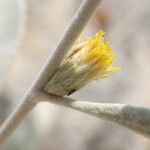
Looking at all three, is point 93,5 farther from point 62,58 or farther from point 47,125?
point 47,125

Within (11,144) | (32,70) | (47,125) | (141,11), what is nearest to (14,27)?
(11,144)

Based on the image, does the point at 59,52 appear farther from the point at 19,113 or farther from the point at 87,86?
the point at 87,86

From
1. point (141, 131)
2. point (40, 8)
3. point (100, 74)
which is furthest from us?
point (40, 8)

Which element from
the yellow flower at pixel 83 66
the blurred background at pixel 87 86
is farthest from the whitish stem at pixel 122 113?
the blurred background at pixel 87 86

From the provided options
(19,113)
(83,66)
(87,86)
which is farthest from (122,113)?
(87,86)

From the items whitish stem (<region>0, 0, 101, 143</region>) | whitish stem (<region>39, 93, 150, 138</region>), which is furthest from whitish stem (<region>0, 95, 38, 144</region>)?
whitish stem (<region>39, 93, 150, 138</region>)

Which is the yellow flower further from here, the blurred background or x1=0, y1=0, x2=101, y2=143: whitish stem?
the blurred background
